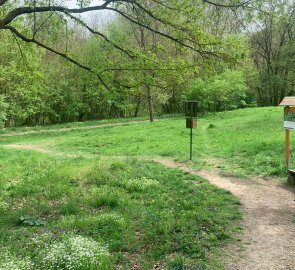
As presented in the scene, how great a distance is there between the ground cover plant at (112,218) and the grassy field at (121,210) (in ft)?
0.05

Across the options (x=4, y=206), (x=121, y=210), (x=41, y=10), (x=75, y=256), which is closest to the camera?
(x=75, y=256)

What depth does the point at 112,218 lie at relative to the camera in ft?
22.1

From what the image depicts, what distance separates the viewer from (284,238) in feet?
19.5

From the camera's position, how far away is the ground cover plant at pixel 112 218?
16.6 ft

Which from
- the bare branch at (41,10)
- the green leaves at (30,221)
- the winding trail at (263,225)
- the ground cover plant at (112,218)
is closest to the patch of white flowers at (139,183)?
the ground cover plant at (112,218)

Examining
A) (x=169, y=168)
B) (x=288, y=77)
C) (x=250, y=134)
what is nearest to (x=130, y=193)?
(x=169, y=168)

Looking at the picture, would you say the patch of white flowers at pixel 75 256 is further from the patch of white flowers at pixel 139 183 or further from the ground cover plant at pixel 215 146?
the ground cover plant at pixel 215 146

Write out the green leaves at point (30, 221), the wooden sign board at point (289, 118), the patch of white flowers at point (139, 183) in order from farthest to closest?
1. the wooden sign board at point (289, 118)
2. the patch of white flowers at point (139, 183)
3. the green leaves at point (30, 221)

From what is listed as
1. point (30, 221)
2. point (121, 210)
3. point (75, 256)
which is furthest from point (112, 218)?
point (75, 256)

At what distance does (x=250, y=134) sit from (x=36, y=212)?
13.1m

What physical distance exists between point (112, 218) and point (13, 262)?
7.74ft

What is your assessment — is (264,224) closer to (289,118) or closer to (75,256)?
(75,256)

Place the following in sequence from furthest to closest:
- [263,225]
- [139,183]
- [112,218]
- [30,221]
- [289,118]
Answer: [289,118] < [139,183] < [30,221] < [112,218] < [263,225]

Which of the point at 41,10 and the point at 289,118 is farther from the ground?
the point at 41,10
